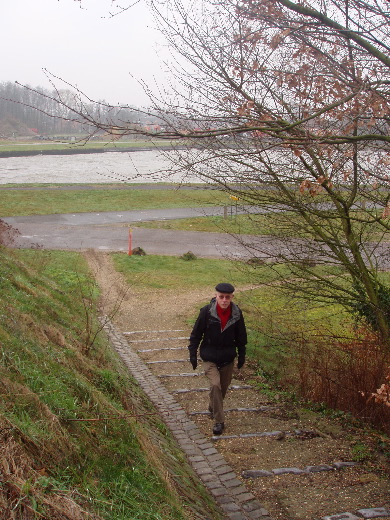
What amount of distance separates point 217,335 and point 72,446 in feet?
9.77

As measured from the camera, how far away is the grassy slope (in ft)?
10.8

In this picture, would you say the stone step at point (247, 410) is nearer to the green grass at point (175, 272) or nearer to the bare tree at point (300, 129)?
the bare tree at point (300, 129)

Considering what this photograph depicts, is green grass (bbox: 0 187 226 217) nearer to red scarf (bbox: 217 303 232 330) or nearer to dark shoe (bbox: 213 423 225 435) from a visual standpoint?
red scarf (bbox: 217 303 232 330)

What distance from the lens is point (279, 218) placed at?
27.4ft

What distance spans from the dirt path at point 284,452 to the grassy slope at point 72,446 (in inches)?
29.5

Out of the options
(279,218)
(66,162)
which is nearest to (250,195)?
(279,218)

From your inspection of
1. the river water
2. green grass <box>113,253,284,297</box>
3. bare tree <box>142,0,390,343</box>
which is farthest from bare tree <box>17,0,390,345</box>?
the river water

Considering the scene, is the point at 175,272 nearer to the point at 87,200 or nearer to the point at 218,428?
the point at 218,428

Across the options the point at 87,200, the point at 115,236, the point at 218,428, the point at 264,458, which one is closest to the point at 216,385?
the point at 218,428

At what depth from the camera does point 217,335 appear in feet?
22.1

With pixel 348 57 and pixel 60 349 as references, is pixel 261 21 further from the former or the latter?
pixel 60 349

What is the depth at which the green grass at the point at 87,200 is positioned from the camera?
3012cm

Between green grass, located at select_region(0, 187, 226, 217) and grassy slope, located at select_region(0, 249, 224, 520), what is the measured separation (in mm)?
22563

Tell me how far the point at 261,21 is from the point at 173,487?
14.8 feet
